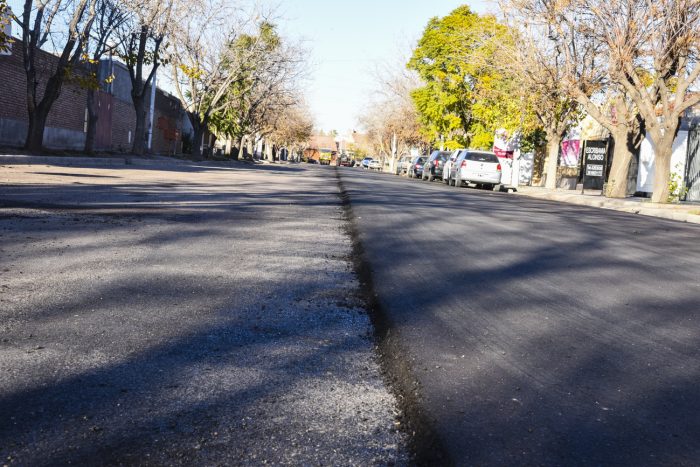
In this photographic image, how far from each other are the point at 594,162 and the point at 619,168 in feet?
15.7

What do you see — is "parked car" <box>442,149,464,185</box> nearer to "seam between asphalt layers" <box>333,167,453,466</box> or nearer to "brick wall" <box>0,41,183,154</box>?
"brick wall" <box>0,41,183,154</box>

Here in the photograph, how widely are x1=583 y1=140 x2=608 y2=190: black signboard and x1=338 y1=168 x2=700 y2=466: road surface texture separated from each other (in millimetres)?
22610

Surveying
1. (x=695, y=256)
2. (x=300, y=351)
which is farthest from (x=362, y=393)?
(x=695, y=256)

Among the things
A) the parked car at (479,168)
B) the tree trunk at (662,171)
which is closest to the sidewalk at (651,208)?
the tree trunk at (662,171)

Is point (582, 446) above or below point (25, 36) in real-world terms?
below

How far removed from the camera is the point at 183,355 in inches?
133

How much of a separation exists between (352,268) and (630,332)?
Result: 103 inches

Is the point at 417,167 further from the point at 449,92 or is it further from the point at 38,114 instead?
the point at 38,114

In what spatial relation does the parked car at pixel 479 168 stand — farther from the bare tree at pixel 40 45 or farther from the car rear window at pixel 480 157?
the bare tree at pixel 40 45

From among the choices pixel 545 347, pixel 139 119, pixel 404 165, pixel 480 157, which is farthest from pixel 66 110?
pixel 545 347

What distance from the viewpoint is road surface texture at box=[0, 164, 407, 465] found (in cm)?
238

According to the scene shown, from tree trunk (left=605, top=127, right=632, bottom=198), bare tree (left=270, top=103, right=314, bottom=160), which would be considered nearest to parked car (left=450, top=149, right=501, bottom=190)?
tree trunk (left=605, top=127, right=632, bottom=198)

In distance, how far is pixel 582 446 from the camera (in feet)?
8.05

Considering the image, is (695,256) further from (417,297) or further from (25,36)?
(25,36)
